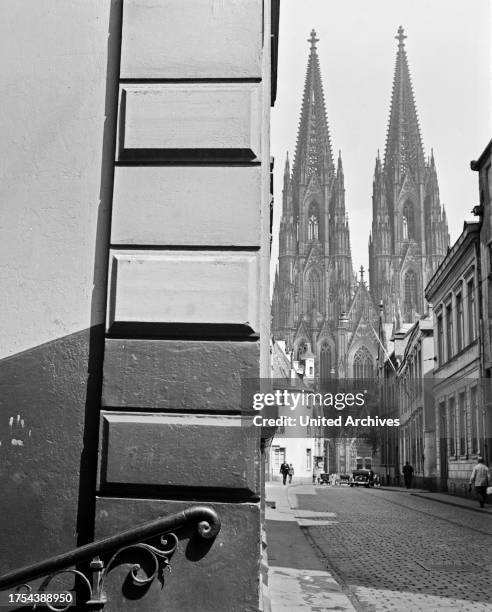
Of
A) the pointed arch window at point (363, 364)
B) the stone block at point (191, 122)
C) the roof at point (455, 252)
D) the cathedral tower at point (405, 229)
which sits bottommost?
the stone block at point (191, 122)

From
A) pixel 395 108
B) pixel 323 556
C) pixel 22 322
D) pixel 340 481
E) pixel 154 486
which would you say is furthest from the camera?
pixel 395 108

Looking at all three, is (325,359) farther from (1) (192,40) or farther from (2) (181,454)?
(2) (181,454)

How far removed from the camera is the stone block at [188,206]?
13.3 feet

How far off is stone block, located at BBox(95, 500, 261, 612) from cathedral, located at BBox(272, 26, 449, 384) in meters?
102

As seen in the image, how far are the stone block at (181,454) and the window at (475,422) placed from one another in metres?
21.9

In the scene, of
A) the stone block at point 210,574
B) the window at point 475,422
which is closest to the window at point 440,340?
the window at point 475,422

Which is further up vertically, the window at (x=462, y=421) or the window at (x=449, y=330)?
the window at (x=449, y=330)

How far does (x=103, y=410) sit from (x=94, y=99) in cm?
161

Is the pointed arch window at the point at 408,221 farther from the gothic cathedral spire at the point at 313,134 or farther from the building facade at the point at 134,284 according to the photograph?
the building facade at the point at 134,284

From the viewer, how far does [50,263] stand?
13.8 ft

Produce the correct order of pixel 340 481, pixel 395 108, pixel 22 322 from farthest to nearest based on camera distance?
1. pixel 395 108
2. pixel 340 481
3. pixel 22 322

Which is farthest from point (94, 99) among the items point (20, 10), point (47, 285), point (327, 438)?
point (327, 438)

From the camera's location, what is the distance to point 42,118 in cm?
439

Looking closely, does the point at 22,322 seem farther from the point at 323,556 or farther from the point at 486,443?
the point at 486,443
